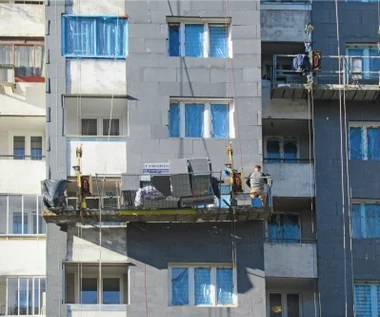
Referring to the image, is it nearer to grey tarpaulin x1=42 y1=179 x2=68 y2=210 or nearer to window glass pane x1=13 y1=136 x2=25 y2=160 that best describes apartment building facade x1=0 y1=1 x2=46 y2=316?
window glass pane x1=13 y1=136 x2=25 y2=160

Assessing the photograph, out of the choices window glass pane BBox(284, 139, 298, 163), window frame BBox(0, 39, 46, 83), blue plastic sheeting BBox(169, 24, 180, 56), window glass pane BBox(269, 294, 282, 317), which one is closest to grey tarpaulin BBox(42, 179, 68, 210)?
window frame BBox(0, 39, 46, 83)

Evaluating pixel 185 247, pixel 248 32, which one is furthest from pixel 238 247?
Result: pixel 248 32

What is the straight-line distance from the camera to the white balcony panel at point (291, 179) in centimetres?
4288

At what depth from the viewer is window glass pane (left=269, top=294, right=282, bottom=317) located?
43306 mm

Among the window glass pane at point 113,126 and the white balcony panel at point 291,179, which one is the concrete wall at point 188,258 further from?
the window glass pane at point 113,126

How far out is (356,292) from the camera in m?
42.0

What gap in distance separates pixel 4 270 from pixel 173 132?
6603 mm

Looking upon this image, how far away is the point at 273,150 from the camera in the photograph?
147ft

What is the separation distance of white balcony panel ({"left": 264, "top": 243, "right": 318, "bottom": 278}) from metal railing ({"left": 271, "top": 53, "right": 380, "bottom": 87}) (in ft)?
16.9

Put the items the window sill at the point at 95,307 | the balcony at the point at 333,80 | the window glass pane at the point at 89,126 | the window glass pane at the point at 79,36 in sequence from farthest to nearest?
1. the window glass pane at the point at 89,126
2. the balcony at the point at 333,80
3. the window glass pane at the point at 79,36
4. the window sill at the point at 95,307

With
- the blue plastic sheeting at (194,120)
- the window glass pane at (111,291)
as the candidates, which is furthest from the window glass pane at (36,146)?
the blue plastic sheeting at (194,120)

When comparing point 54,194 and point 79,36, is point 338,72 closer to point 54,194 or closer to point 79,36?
point 79,36

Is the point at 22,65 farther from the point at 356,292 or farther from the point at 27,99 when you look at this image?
the point at 356,292

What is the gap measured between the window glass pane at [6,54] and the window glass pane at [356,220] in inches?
465
